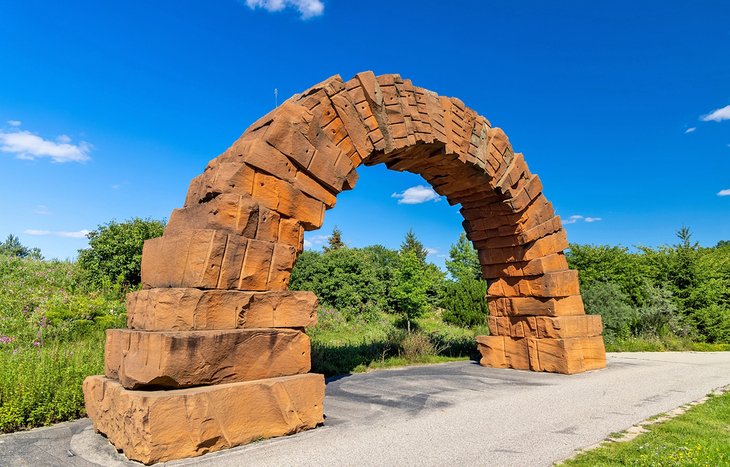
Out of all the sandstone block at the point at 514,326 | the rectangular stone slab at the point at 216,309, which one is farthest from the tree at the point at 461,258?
the rectangular stone slab at the point at 216,309

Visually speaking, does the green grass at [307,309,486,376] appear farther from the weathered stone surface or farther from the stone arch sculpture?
the weathered stone surface

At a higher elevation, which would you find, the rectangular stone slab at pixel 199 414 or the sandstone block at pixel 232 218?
the sandstone block at pixel 232 218

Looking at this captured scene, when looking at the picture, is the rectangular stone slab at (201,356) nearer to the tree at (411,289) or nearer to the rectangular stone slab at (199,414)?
the rectangular stone slab at (199,414)

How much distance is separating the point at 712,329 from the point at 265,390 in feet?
53.7

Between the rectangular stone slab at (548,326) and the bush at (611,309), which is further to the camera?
the bush at (611,309)

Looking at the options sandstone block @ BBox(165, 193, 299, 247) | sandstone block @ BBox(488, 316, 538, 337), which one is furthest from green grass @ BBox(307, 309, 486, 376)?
sandstone block @ BBox(165, 193, 299, 247)

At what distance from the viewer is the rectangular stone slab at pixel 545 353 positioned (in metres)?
8.45

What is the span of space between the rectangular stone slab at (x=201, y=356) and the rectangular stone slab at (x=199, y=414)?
0.10 meters

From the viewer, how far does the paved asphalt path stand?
382cm

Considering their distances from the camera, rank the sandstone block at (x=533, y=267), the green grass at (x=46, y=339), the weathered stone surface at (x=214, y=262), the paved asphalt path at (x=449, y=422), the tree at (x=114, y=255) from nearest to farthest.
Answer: the paved asphalt path at (x=449, y=422) → the weathered stone surface at (x=214, y=262) → the green grass at (x=46, y=339) → the sandstone block at (x=533, y=267) → the tree at (x=114, y=255)

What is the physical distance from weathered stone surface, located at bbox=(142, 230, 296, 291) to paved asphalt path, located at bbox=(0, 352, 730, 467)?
1.49 m

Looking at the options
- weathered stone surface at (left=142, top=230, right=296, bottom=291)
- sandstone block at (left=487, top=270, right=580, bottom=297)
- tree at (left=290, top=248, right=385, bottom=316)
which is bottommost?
weathered stone surface at (left=142, top=230, right=296, bottom=291)

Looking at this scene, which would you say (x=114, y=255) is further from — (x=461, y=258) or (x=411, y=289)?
(x=461, y=258)

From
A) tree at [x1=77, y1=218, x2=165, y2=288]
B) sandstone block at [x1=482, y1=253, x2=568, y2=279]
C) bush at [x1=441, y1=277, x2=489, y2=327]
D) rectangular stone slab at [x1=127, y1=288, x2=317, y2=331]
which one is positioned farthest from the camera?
bush at [x1=441, y1=277, x2=489, y2=327]
